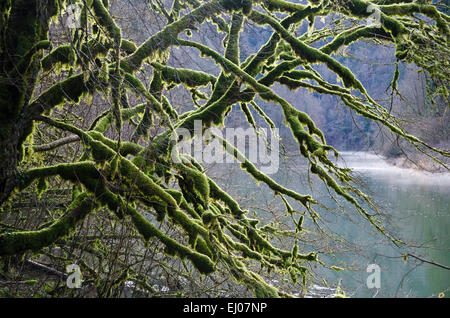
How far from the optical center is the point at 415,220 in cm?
1412

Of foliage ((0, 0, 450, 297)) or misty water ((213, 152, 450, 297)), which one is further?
misty water ((213, 152, 450, 297))

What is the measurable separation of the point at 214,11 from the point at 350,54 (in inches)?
89.5

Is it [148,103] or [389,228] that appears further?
[389,228]

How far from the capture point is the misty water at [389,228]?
526cm

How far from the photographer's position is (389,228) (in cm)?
960

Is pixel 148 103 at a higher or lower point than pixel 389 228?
higher

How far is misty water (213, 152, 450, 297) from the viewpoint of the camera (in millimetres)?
5262

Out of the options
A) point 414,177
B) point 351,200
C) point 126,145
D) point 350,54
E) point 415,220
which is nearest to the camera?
point 126,145

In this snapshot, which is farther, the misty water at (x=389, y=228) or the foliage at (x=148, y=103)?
the misty water at (x=389, y=228)
